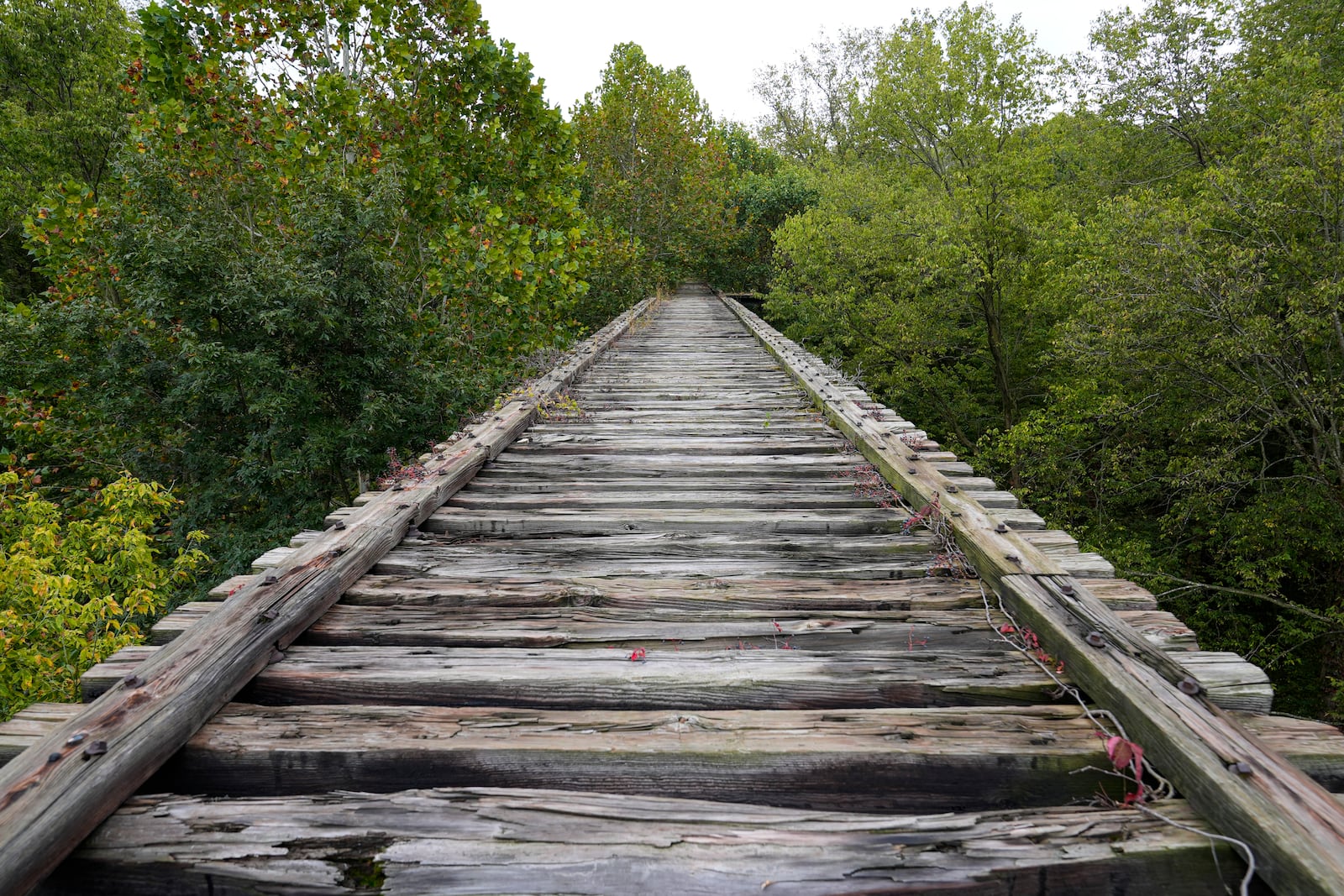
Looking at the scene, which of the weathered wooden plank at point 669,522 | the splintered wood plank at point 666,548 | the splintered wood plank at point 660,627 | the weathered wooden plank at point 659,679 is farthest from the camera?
the weathered wooden plank at point 669,522

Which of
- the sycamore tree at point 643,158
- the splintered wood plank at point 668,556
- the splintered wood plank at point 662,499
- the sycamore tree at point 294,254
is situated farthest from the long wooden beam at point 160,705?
the sycamore tree at point 643,158

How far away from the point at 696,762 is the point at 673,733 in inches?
4.2

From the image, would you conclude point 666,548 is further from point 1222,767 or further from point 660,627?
point 1222,767

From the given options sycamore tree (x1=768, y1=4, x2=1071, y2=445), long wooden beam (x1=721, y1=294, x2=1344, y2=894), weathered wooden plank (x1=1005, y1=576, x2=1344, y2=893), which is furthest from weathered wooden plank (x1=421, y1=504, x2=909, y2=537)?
sycamore tree (x1=768, y1=4, x2=1071, y2=445)

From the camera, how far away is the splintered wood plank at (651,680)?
1802 mm

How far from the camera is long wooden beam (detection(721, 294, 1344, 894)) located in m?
1.16

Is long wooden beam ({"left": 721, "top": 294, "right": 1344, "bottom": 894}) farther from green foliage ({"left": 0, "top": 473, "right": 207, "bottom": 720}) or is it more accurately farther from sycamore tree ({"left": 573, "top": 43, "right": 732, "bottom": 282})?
sycamore tree ({"left": 573, "top": 43, "right": 732, "bottom": 282})

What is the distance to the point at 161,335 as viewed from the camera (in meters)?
6.20

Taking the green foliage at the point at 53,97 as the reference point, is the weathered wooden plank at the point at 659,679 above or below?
below

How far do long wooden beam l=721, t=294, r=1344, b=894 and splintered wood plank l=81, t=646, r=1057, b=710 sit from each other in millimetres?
168

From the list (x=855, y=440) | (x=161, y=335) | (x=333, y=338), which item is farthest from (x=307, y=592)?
(x=161, y=335)

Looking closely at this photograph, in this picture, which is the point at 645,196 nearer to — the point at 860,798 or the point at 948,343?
the point at 948,343

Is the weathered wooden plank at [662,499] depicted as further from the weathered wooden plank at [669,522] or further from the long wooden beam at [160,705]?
the long wooden beam at [160,705]

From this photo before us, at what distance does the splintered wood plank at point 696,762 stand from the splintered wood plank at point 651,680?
0.18m
